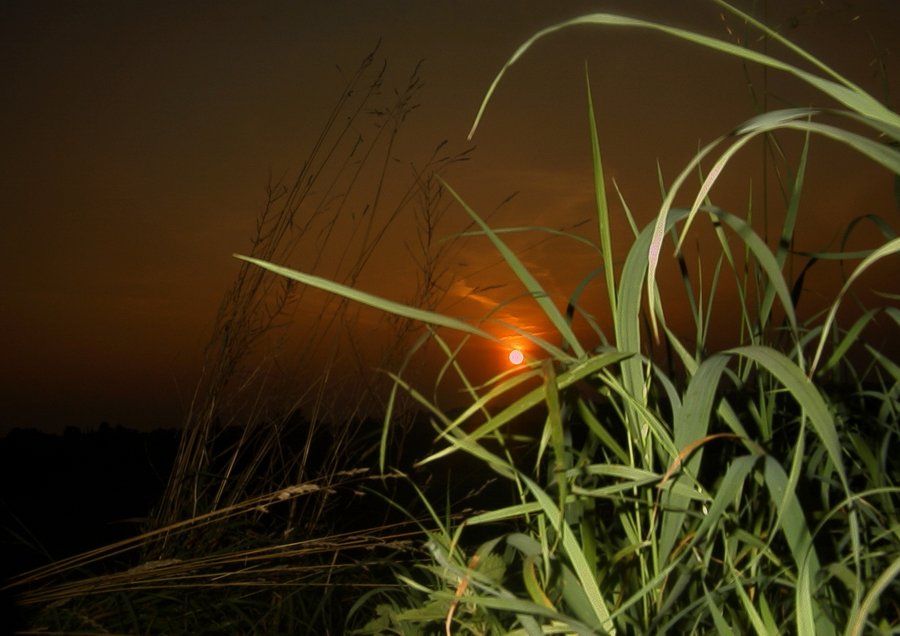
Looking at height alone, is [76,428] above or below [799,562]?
below

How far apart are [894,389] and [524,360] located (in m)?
0.48

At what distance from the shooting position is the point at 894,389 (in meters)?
0.96

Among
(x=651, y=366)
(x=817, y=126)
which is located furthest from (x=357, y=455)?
(x=817, y=126)

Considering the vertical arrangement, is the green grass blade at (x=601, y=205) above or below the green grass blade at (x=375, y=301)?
above

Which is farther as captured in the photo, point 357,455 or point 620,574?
point 357,455

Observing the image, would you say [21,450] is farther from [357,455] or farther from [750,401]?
[750,401]

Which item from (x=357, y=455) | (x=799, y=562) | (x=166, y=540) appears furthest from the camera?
(x=357, y=455)

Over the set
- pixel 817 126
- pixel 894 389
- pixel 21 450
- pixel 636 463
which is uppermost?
pixel 817 126

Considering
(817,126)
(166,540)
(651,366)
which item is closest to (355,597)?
(166,540)

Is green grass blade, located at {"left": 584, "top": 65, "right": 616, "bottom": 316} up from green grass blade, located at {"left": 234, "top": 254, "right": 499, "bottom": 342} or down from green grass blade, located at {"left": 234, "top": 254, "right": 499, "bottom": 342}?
up

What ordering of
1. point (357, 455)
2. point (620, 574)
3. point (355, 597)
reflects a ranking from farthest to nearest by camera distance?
point (357, 455) < point (355, 597) < point (620, 574)

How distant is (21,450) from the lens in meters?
2.87

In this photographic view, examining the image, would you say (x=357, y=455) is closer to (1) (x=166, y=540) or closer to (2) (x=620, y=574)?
(1) (x=166, y=540)

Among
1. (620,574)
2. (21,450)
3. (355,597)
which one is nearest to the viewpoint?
(620,574)
